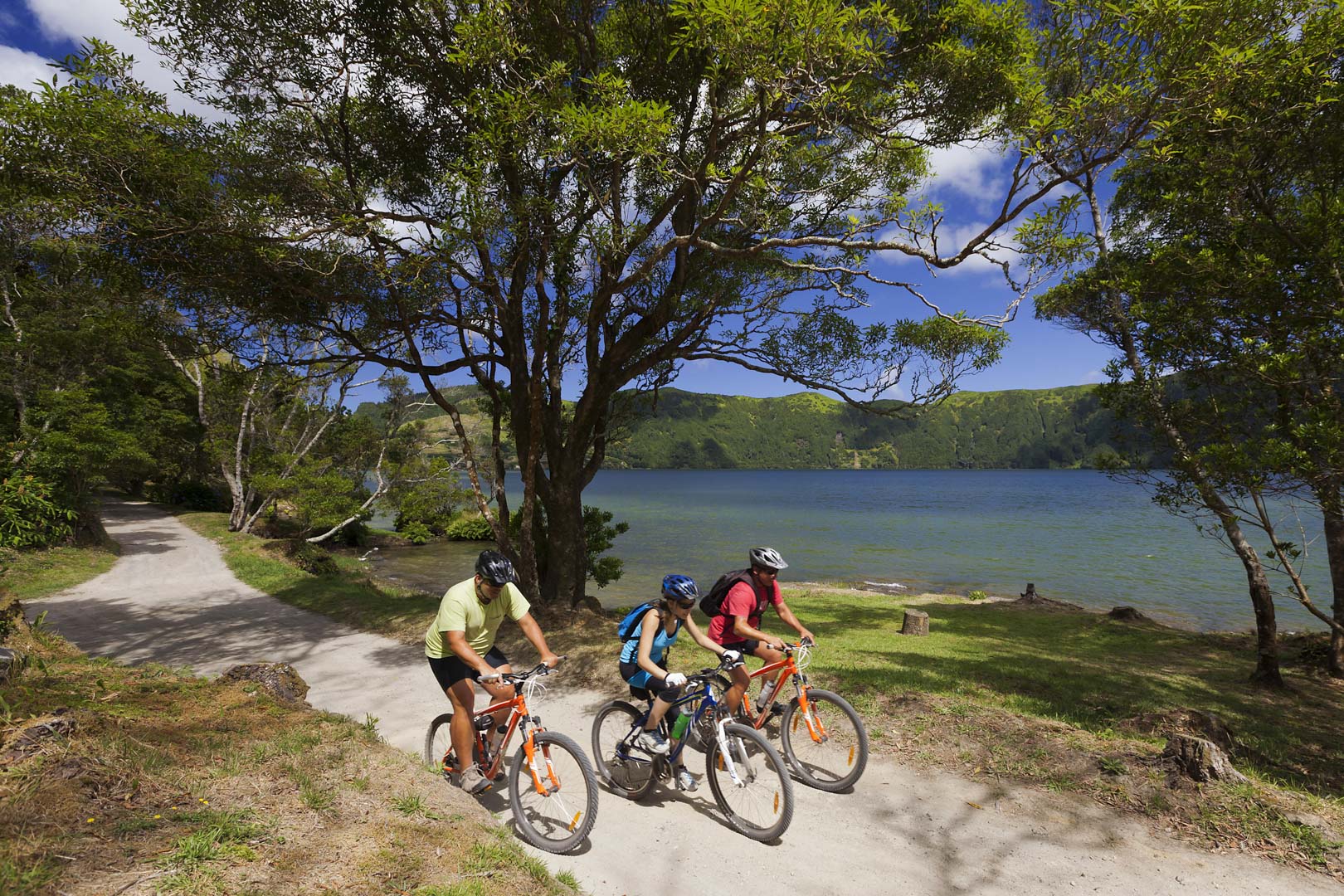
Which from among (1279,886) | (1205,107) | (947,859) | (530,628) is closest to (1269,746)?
(1279,886)

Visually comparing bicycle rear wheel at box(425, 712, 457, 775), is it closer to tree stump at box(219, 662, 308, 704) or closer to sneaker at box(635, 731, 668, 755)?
sneaker at box(635, 731, 668, 755)

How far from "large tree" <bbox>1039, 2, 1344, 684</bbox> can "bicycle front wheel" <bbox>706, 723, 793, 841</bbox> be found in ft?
20.5

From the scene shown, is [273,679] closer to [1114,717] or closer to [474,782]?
[474,782]

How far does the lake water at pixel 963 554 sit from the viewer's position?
2650 centimetres

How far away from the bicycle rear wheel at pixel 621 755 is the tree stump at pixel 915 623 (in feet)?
38.6

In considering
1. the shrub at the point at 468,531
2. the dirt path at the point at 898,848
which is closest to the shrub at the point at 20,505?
the dirt path at the point at 898,848

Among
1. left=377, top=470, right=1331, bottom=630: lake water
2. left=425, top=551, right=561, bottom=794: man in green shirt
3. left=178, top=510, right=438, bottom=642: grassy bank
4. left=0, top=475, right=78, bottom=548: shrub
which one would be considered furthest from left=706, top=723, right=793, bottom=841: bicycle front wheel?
left=377, top=470, right=1331, bottom=630: lake water

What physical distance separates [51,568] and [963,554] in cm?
4554

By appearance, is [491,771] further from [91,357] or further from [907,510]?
[907,510]

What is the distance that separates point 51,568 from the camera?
17.2 meters

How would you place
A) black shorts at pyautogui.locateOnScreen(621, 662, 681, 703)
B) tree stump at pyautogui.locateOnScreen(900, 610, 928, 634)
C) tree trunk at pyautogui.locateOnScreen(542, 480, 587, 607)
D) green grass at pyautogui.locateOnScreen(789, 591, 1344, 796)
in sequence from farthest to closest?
1. tree stump at pyautogui.locateOnScreen(900, 610, 928, 634)
2. tree trunk at pyautogui.locateOnScreen(542, 480, 587, 607)
3. green grass at pyautogui.locateOnScreen(789, 591, 1344, 796)
4. black shorts at pyautogui.locateOnScreen(621, 662, 681, 703)

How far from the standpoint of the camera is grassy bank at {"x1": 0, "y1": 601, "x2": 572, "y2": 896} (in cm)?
291

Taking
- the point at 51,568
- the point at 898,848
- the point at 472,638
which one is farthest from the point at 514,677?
the point at 51,568

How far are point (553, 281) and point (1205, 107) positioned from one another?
1031cm
